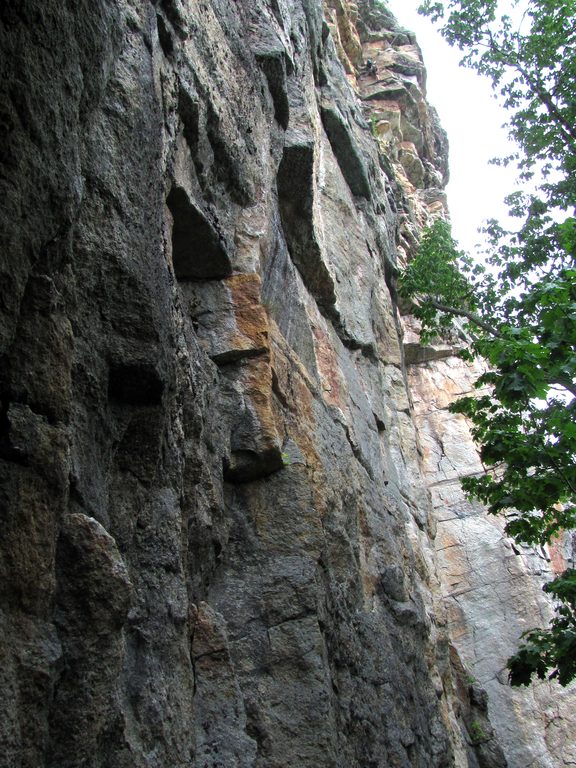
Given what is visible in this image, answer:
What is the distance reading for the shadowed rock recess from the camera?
7.47 feet

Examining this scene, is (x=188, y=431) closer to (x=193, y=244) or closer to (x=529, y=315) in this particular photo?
(x=193, y=244)

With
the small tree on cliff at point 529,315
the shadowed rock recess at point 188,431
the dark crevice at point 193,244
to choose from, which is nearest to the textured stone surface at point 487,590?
the small tree on cliff at point 529,315

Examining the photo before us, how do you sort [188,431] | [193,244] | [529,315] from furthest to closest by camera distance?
[529,315] → [193,244] → [188,431]

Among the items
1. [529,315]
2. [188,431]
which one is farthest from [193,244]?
[529,315]

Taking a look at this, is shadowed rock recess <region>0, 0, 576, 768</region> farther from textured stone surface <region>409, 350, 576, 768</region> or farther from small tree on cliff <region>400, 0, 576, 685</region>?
textured stone surface <region>409, 350, 576, 768</region>

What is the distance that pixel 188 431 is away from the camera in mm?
4074

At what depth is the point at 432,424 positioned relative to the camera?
1781 centimetres

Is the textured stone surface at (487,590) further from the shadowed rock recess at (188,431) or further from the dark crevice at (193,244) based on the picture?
the dark crevice at (193,244)

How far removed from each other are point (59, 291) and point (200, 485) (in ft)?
5.93

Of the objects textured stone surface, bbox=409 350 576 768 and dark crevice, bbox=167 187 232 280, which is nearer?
dark crevice, bbox=167 187 232 280

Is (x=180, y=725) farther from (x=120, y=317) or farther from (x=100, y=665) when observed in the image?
(x=120, y=317)

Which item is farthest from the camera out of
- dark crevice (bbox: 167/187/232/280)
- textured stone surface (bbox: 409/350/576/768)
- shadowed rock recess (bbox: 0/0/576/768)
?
textured stone surface (bbox: 409/350/576/768)

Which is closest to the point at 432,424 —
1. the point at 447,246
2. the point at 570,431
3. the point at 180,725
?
the point at 447,246

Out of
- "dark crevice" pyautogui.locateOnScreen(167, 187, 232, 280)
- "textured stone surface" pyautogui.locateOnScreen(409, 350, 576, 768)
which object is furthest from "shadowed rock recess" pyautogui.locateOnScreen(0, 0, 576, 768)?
"textured stone surface" pyautogui.locateOnScreen(409, 350, 576, 768)
